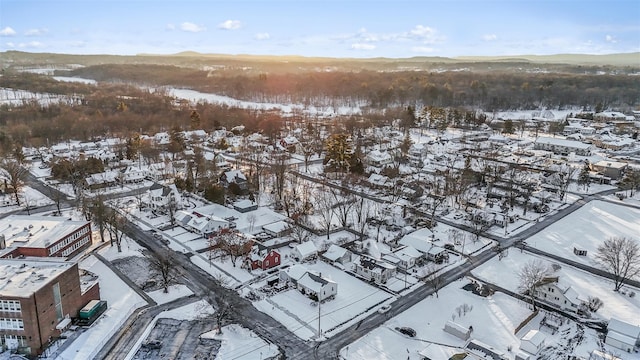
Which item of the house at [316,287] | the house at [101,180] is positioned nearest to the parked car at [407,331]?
the house at [316,287]

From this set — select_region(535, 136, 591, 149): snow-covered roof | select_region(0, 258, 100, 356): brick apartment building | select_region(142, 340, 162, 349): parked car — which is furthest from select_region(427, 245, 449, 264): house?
select_region(535, 136, 591, 149): snow-covered roof

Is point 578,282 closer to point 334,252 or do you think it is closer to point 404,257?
point 404,257

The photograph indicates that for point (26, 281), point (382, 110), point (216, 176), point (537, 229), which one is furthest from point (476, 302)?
point (382, 110)

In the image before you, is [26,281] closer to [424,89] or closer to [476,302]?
[476,302]

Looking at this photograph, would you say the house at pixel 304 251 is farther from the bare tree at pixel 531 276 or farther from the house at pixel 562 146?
the house at pixel 562 146

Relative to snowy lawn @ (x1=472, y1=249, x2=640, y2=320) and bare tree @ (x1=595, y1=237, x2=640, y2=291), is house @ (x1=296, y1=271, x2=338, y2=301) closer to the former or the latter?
snowy lawn @ (x1=472, y1=249, x2=640, y2=320)

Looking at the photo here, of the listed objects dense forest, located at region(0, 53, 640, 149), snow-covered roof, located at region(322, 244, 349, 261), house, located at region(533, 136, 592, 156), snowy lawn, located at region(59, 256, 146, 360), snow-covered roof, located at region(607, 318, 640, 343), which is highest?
dense forest, located at region(0, 53, 640, 149)
